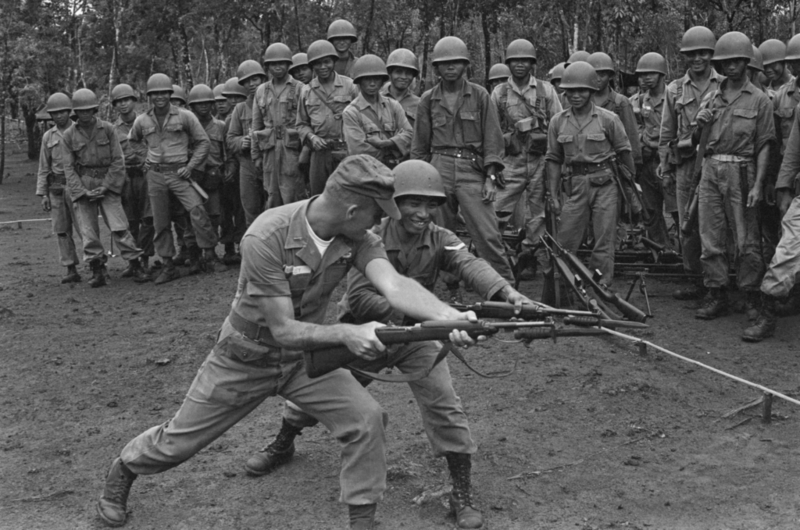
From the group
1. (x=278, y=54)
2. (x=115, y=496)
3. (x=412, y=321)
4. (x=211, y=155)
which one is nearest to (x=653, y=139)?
(x=278, y=54)

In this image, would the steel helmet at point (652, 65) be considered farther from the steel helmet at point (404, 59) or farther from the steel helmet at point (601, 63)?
the steel helmet at point (404, 59)

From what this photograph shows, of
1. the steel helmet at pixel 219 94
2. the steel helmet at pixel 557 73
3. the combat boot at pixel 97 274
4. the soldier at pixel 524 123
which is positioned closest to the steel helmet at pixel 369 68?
the soldier at pixel 524 123

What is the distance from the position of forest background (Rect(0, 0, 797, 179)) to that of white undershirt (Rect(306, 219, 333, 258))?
12088mm

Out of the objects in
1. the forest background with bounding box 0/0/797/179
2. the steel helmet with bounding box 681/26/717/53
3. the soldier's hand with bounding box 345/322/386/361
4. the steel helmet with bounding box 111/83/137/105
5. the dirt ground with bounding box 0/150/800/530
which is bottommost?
the dirt ground with bounding box 0/150/800/530

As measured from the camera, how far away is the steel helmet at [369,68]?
9531 mm

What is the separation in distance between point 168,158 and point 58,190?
153 centimetres

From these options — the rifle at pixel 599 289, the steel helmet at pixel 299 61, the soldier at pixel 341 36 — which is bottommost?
the rifle at pixel 599 289

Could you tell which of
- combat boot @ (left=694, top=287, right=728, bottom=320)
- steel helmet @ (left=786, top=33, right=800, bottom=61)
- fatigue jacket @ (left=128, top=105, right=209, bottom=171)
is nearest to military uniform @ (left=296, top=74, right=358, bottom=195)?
fatigue jacket @ (left=128, top=105, right=209, bottom=171)

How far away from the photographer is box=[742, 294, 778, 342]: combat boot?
781 cm

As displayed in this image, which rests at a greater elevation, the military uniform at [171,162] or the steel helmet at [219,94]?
the steel helmet at [219,94]

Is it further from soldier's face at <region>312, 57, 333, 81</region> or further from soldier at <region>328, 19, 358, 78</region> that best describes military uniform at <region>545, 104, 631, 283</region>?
soldier at <region>328, 19, 358, 78</region>

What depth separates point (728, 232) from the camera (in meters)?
8.92

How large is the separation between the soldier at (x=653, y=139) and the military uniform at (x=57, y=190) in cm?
667

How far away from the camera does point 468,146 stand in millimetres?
8602
